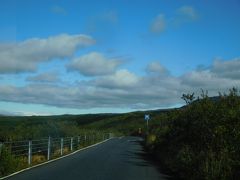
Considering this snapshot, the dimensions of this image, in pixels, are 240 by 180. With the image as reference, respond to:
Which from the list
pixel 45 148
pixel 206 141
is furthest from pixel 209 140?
pixel 45 148

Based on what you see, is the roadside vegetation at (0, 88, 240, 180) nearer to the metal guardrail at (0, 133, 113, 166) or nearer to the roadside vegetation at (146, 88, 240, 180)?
the roadside vegetation at (146, 88, 240, 180)

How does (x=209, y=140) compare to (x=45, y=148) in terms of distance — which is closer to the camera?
(x=209, y=140)

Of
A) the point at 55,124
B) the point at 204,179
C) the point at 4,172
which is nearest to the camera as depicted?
the point at 204,179

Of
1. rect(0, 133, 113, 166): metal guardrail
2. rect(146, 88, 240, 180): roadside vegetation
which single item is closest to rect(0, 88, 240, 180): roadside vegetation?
rect(146, 88, 240, 180): roadside vegetation

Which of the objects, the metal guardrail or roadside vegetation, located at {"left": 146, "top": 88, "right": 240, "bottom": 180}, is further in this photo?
the metal guardrail

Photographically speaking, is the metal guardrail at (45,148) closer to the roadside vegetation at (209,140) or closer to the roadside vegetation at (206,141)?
the roadside vegetation at (206,141)

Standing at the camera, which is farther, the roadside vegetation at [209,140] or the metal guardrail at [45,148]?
the metal guardrail at [45,148]

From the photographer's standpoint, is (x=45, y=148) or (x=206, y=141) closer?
(x=206, y=141)

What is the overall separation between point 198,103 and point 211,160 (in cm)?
670

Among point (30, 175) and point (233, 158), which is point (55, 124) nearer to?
point (30, 175)

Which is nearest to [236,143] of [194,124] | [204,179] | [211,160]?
[211,160]

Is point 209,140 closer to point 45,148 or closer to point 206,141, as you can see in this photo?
point 206,141

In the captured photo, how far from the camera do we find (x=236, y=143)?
1627cm

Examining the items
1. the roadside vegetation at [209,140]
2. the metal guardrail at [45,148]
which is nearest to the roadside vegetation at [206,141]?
the roadside vegetation at [209,140]
